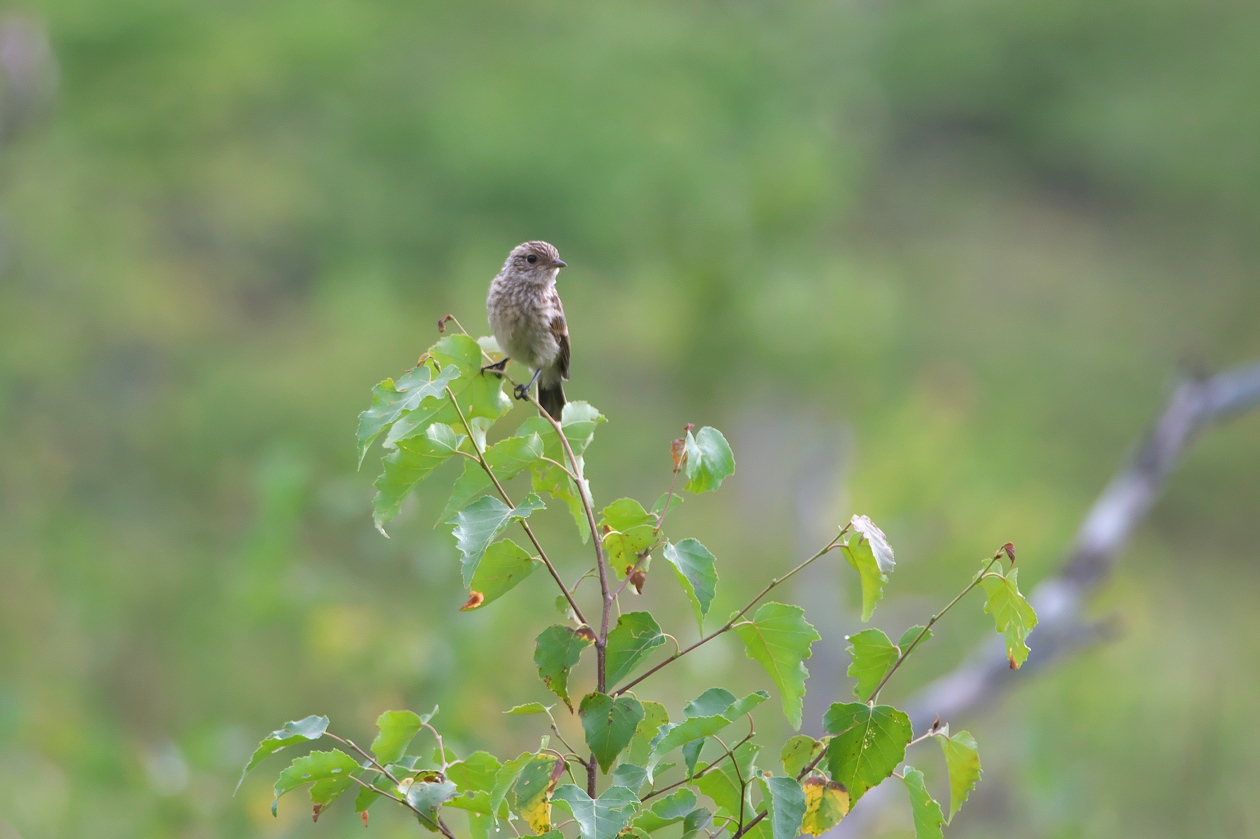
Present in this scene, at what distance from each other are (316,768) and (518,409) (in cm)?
735

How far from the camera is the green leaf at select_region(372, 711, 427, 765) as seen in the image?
201 cm

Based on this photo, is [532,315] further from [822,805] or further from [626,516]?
[822,805]

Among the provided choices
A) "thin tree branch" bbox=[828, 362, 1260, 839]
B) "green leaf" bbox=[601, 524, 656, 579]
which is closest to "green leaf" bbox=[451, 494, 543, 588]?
"green leaf" bbox=[601, 524, 656, 579]

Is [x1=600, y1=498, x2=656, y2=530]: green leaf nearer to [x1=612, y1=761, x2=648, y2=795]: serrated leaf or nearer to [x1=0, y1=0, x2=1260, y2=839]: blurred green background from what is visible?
[x1=612, y1=761, x2=648, y2=795]: serrated leaf

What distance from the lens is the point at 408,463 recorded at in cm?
196

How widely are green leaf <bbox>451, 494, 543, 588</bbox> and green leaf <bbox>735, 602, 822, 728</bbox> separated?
361mm

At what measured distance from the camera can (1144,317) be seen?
2939 cm

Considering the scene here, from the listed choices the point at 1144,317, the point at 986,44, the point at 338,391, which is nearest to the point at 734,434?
the point at 338,391

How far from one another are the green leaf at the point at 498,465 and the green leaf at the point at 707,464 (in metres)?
0.25

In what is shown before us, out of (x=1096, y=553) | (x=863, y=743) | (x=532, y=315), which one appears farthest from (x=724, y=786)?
(x=1096, y=553)

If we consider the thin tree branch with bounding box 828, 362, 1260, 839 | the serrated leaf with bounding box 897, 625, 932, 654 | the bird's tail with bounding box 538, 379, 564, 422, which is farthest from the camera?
the thin tree branch with bounding box 828, 362, 1260, 839

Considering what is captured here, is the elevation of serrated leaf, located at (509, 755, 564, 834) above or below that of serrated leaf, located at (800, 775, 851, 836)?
above

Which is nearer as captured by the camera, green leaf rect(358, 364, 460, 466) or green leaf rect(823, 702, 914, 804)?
green leaf rect(823, 702, 914, 804)

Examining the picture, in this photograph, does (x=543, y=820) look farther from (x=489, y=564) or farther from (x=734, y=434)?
(x=734, y=434)
